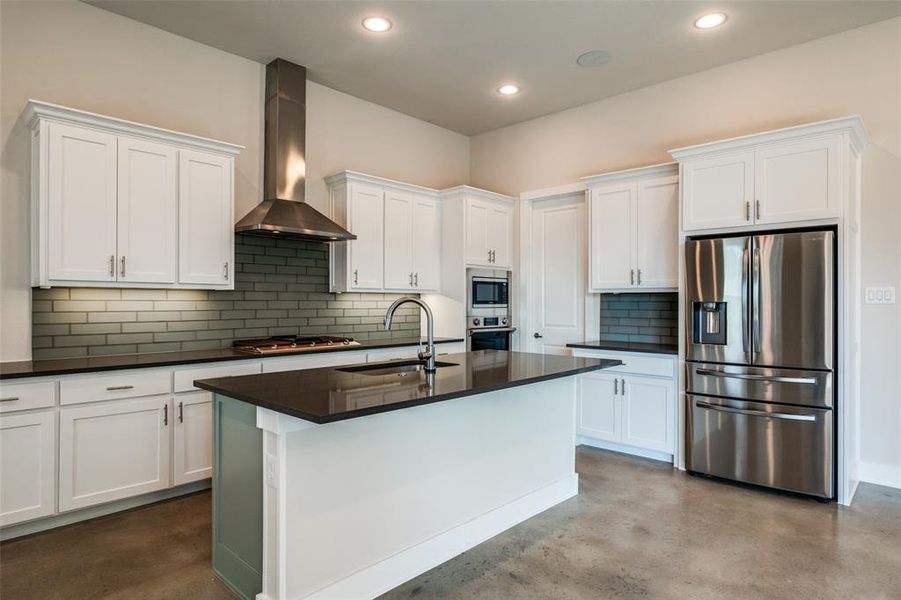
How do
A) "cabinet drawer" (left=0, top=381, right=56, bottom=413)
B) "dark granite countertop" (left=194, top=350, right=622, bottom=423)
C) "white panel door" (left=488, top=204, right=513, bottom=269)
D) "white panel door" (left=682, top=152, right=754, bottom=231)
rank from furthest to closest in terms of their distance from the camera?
"white panel door" (left=488, top=204, right=513, bottom=269)
"white panel door" (left=682, top=152, right=754, bottom=231)
"cabinet drawer" (left=0, top=381, right=56, bottom=413)
"dark granite countertop" (left=194, top=350, right=622, bottom=423)

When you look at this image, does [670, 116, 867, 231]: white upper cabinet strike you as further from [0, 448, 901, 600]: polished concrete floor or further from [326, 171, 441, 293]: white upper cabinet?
[326, 171, 441, 293]: white upper cabinet

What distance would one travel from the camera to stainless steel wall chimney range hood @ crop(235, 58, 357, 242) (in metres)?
4.10


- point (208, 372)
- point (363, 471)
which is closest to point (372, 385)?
point (363, 471)

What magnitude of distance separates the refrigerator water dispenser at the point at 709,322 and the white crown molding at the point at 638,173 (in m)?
1.14

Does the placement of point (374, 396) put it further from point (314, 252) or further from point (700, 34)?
point (700, 34)

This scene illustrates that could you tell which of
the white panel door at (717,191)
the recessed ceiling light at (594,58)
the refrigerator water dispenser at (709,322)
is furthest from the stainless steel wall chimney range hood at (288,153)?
the refrigerator water dispenser at (709,322)

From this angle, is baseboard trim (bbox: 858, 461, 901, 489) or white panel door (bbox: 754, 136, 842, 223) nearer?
white panel door (bbox: 754, 136, 842, 223)

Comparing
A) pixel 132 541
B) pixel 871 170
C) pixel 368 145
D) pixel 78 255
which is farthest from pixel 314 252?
pixel 871 170

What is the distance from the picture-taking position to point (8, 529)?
109 inches

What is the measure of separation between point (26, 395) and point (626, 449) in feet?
13.5

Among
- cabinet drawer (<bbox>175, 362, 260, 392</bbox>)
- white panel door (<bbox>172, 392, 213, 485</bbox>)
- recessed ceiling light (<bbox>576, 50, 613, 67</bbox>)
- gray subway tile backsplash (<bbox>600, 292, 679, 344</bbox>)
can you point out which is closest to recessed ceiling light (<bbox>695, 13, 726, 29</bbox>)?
recessed ceiling light (<bbox>576, 50, 613, 67</bbox>)

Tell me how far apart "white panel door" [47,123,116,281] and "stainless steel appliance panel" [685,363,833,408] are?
13.2 feet

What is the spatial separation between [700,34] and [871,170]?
154cm

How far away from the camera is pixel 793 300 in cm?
339
